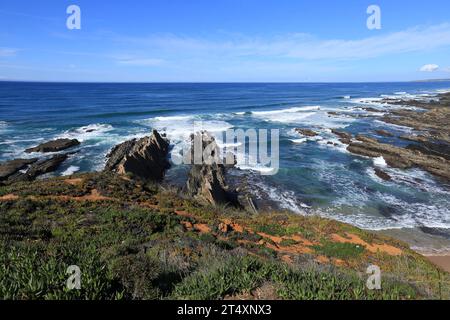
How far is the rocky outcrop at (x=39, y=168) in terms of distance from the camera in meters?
25.0

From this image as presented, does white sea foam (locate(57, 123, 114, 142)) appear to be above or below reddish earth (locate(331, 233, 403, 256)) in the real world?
above

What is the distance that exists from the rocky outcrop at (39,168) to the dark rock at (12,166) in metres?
0.31

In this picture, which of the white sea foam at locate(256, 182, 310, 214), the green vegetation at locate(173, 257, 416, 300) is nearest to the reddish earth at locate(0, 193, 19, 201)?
the green vegetation at locate(173, 257, 416, 300)

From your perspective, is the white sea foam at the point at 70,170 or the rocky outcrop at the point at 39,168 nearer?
the rocky outcrop at the point at 39,168

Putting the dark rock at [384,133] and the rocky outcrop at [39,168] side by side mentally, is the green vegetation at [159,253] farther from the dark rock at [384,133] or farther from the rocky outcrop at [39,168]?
the dark rock at [384,133]

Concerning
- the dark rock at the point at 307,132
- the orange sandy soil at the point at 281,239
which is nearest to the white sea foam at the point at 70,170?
the orange sandy soil at the point at 281,239

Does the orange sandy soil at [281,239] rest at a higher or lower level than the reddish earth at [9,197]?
lower

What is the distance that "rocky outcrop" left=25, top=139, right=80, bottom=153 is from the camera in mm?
33053

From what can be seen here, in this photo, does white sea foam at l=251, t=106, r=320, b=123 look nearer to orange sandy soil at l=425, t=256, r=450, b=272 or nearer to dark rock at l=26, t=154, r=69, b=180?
dark rock at l=26, t=154, r=69, b=180

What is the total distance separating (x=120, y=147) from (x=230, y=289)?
29.2m

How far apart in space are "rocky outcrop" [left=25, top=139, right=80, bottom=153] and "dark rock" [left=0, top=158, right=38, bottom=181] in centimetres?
354

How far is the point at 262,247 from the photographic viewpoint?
12.7 meters
